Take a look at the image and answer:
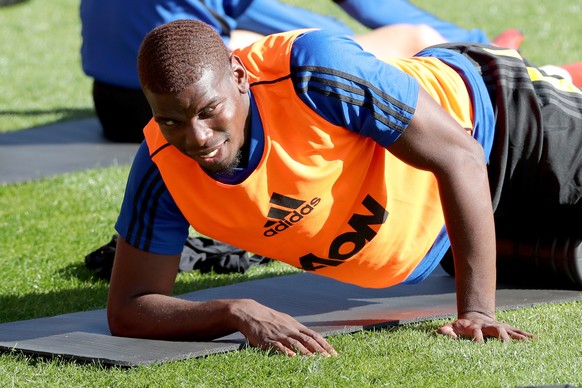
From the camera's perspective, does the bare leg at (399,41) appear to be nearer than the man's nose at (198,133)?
No

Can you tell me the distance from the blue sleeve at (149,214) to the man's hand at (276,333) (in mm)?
337

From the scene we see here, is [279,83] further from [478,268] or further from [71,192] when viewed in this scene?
[71,192]

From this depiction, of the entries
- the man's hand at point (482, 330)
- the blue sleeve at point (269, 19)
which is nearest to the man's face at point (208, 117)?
the man's hand at point (482, 330)

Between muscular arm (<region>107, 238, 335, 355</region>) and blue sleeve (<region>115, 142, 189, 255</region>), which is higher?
blue sleeve (<region>115, 142, 189, 255</region>)

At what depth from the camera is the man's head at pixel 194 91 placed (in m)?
2.85

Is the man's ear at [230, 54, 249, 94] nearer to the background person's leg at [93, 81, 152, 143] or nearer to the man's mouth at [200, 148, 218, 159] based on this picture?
the man's mouth at [200, 148, 218, 159]

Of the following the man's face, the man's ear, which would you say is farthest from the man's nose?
the man's ear

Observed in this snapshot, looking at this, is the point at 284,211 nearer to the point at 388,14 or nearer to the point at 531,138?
the point at 531,138

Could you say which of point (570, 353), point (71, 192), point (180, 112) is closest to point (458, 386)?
point (570, 353)

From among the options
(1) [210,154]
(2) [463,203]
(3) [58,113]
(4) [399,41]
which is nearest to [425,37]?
(4) [399,41]

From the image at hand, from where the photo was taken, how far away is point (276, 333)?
3.07m

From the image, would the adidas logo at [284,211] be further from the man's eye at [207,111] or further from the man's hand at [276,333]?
the man's eye at [207,111]

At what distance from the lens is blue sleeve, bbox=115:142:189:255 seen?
10.6 feet

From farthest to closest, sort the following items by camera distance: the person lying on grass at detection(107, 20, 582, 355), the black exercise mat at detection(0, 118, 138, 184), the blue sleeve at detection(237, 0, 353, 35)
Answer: the blue sleeve at detection(237, 0, 353, 35) → the black exercise mat at detection(0, 118, 138, 184) → the person lying on grass at detection(107, 20, 582, 355)
